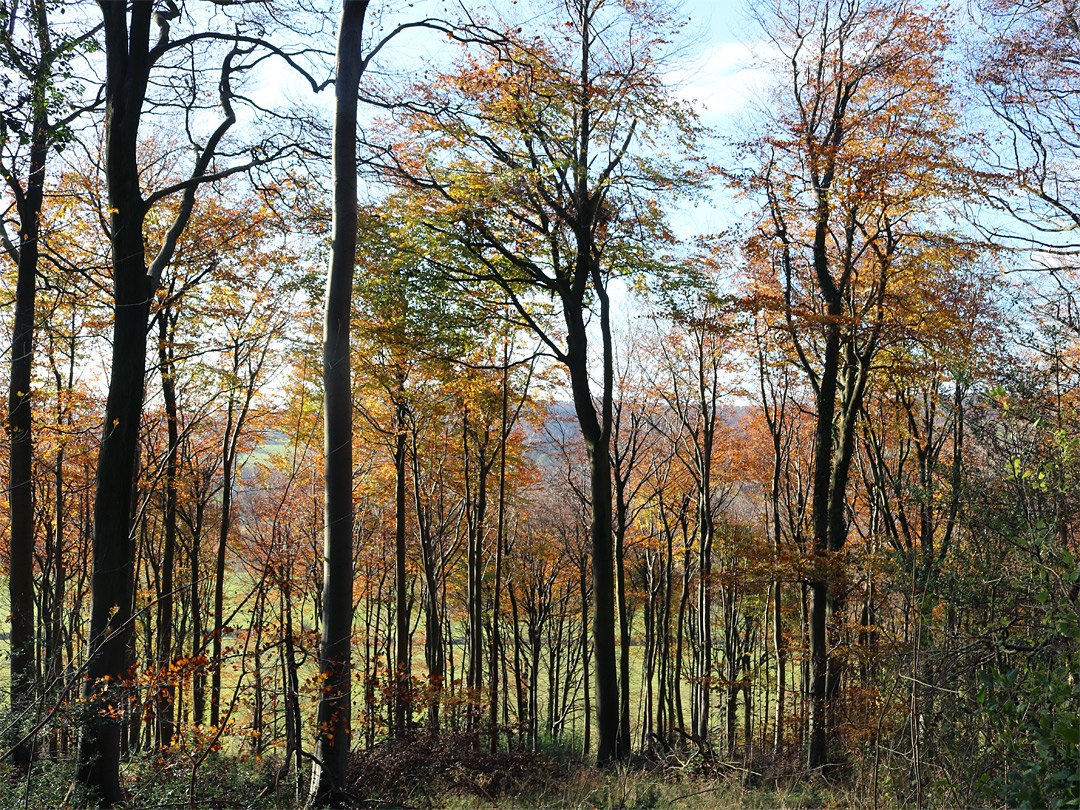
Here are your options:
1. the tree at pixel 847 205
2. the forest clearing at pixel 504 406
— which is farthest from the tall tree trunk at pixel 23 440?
the tree at pixel 847 205

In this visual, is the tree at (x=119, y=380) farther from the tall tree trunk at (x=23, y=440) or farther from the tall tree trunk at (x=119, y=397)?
the tall tree trunk at (x=23, y=440)

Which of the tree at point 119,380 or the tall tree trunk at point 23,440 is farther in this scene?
the tall tree trunk at point 23,440

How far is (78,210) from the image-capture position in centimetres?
1241

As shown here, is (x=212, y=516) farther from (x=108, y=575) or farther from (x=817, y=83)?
(x=817, y=83)

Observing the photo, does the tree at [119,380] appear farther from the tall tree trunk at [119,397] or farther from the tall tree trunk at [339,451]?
the tall tree trunk at [339,451]

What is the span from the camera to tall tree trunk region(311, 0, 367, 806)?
6133mm

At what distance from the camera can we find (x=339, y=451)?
643cm

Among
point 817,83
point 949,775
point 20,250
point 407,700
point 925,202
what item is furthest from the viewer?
point 817,83

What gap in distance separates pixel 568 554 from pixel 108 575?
1912cm

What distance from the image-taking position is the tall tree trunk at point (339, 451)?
6133mm

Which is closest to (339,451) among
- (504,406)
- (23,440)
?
(23,440)

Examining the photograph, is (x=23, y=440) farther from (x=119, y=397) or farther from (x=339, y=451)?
(x=339, y=451)

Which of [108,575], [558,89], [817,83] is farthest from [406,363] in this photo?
[817,83]

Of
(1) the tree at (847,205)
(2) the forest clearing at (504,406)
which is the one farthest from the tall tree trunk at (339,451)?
(1) the tree at (847,205)
